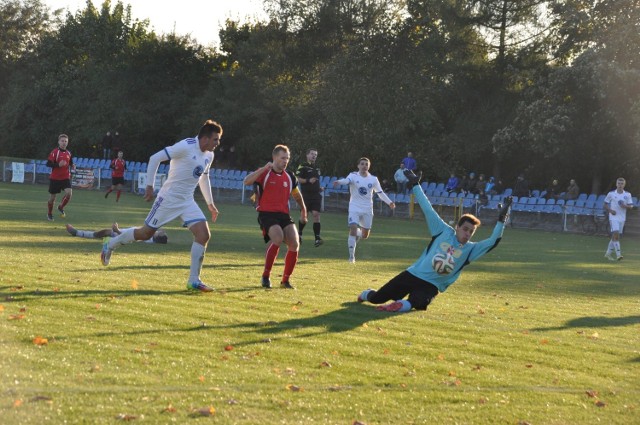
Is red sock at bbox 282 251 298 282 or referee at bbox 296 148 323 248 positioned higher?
referee at bbox 296 148 323 248

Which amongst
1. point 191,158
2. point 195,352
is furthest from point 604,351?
point 191,158

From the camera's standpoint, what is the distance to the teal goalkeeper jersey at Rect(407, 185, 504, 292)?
38.4ft

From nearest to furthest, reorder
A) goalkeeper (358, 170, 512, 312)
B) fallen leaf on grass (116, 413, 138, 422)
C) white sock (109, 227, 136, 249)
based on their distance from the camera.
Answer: fallen leaf on grass (116, 413, 138, 422) → goalkeeper (358, 170, 512, 312) → white sock (109, 227, 136, 249)

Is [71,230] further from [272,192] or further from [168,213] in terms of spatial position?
[168,213]

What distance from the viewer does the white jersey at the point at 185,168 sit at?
12391 mm

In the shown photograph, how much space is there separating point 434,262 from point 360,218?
8288 mm

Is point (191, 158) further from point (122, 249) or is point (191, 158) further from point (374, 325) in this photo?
point (122, 249)

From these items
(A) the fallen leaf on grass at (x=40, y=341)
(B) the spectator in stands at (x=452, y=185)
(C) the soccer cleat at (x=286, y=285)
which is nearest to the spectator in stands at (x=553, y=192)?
(B) the spectator in stands at (x=452, y=185)

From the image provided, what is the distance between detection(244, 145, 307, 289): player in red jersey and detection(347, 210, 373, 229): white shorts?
609 centimetres

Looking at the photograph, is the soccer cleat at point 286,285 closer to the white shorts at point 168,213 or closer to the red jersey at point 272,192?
the red jersey at point 272,192

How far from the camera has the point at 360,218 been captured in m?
20.0

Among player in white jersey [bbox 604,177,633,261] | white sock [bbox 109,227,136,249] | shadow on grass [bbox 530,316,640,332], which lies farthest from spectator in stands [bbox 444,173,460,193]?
white sock [bbox 109,227,136,249]

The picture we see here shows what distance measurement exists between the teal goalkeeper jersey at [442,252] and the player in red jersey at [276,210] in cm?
219

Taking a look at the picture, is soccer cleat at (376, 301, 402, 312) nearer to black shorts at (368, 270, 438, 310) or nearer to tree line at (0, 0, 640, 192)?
black shorts at (368, 270, 438, 310)
